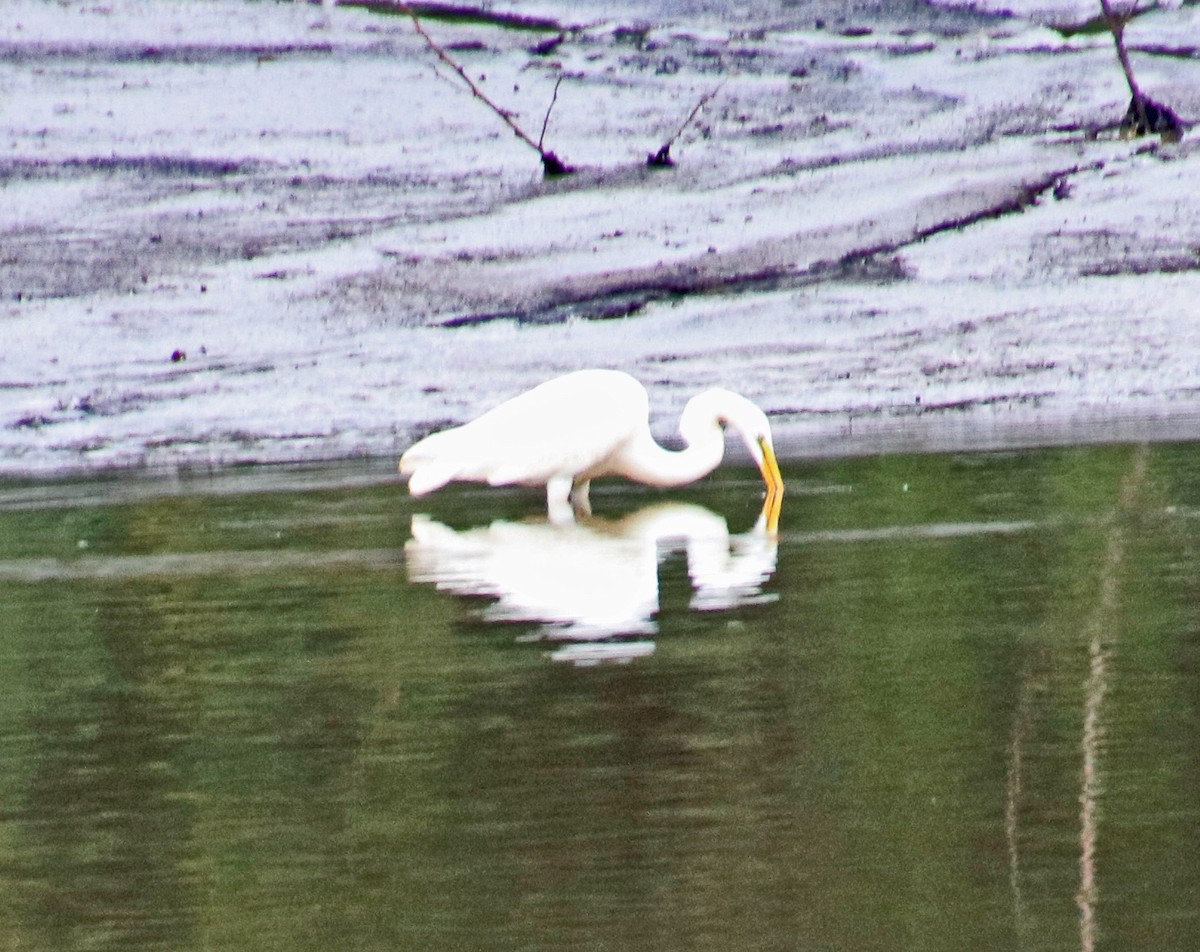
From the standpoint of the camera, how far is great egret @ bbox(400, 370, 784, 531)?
451 inches

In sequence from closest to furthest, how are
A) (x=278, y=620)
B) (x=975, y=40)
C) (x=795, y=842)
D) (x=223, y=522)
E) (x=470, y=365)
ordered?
(x=795, y=842), (x=278, y=620), (x=223, y=522), (x=470, y=365), (x=975, y=40)

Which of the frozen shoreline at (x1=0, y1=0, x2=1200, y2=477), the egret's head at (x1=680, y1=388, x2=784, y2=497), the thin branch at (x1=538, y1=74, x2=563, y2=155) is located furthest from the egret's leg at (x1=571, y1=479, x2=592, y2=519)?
the thin branch at (x1=538, y1=74, x2=563, y2=155)

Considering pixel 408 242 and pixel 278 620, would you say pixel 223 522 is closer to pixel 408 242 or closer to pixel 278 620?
pixel 278 620

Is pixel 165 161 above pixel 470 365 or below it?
above

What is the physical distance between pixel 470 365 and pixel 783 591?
1059 cm

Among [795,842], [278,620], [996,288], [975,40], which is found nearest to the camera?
[795,842]

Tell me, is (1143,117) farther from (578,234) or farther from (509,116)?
(509,116)

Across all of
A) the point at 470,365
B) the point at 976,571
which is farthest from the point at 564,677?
the point at 470,365

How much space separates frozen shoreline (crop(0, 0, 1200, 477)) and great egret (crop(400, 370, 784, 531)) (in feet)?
6.36

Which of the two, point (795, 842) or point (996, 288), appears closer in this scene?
point (795, 842)

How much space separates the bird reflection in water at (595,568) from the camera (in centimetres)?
740

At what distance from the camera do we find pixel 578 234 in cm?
2228

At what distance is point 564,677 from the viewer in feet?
21.3

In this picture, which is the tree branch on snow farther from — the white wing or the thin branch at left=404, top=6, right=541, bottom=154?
the white wing
